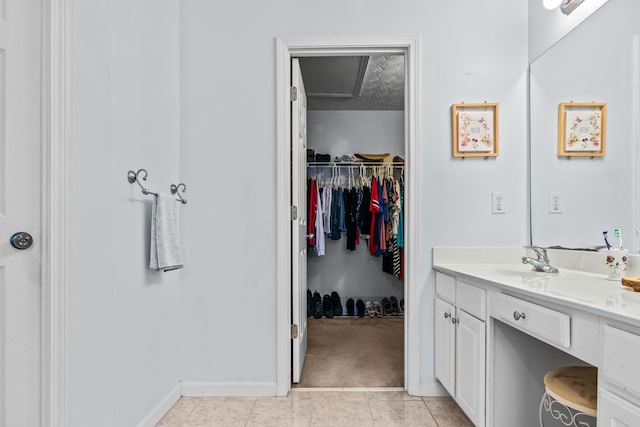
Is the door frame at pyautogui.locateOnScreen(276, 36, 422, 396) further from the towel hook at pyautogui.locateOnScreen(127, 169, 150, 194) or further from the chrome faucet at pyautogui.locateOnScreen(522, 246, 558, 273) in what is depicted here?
the towel hook at pyautogui.locateOnScreen(127, 169, 150, 194)

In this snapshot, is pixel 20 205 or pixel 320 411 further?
pixel 320 411

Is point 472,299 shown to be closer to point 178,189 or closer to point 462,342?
point 462,342

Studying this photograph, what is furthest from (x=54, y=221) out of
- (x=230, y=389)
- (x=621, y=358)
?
(x=621, y=358)

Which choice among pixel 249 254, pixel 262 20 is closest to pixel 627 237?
pixel 249 254

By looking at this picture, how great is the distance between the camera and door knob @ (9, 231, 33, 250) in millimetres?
1234

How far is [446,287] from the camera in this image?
82.5 inches

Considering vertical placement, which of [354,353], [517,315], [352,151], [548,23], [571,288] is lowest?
[354,353]

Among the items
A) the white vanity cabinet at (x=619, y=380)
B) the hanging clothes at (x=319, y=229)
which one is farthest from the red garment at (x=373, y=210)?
the white vanity cabinet at (x=619, y=380)

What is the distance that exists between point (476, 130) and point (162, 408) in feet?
7.76

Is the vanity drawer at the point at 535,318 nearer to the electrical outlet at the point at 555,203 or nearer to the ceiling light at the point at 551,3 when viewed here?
the electrical outlet at the point at 555,203

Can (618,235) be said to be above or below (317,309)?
above

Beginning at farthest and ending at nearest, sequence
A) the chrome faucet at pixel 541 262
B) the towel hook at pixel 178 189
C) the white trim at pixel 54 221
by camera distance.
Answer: the towel hook at pixel 178 189 < the chrome faucet at pixel 541 262 < the white trim at pixel 54 221

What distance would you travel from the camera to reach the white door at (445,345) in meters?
1.98

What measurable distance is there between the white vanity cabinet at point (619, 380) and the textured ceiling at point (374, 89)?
2.59m
